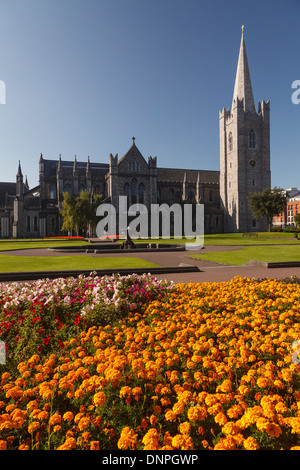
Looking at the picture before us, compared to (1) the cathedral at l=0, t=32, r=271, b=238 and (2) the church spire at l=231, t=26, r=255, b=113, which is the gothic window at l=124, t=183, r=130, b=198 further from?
(2) the church spire at l=231, t=26, r=255, b=113

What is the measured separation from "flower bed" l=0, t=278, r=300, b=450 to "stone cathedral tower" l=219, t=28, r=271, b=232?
6835 centimetres

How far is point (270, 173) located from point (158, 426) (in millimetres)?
77735

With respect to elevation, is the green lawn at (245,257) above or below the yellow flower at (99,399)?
below

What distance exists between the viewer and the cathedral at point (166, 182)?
66125 millimetres

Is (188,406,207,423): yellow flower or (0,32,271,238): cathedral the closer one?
(188,406,207,423): yellow flower

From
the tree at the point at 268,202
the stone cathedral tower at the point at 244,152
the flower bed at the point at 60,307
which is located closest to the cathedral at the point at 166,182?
the stone cathedral tower at the point at 244,152

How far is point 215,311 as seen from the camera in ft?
19.5

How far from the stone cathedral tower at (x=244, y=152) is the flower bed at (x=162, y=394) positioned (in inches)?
2691

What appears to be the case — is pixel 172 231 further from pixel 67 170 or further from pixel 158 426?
pixel 158 426

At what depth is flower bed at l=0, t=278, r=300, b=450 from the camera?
2.52m

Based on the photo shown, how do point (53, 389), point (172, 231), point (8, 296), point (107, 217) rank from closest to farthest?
point (53, 389)
point (8, 296)
point (107, 217)
point (172, 231)

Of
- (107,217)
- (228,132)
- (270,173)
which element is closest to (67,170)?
(107,217)

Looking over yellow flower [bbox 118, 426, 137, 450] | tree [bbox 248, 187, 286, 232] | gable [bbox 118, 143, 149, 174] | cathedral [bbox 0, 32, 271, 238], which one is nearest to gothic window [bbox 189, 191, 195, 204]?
cathedral [bbox 0, 32, 271, 238]

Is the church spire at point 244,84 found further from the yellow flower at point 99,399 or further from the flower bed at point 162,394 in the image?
the yellow flower at point 99,399
